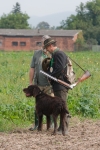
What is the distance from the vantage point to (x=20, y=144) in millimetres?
9422

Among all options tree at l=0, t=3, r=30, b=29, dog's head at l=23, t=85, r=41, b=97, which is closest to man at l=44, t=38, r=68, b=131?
dog's head at l=23, t=85, r=41, b=97

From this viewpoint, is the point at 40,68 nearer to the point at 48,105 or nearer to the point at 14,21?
the point at 48,105

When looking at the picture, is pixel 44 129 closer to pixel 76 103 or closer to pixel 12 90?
pixel 76 103

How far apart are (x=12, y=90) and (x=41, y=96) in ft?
19.0

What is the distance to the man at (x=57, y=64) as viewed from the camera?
35.1ft

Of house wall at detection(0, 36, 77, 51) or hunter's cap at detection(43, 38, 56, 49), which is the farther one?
house wall at detection(0, 36, 77, 51)

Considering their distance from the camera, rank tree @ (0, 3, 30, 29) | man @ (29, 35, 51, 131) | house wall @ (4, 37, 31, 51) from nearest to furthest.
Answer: man @ (29, 35, 51, 131), house wall @ (4, 37, 31, 51), tree @ (0, 3, 30, 29)

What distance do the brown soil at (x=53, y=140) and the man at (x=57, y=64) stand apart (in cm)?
56

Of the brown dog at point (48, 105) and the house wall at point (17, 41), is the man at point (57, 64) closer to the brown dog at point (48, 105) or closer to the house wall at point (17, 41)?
the brown dog at point (48, 105)

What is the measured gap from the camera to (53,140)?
9.97m

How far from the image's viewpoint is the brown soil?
9195 millimetres

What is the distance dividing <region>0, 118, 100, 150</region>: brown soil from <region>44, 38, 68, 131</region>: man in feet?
1.83

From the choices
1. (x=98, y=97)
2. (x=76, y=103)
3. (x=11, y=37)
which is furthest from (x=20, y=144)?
(x=11, y=37)

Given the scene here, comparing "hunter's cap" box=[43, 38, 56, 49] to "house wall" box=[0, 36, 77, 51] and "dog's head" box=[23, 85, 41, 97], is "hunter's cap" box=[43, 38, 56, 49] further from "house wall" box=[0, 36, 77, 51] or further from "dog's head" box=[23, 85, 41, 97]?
"house wall" box=[0, 36, 77, 51]
